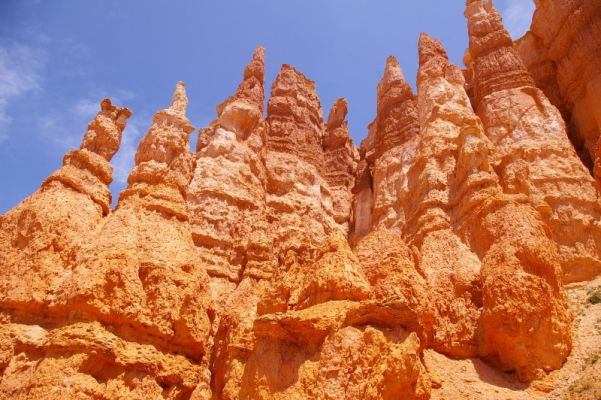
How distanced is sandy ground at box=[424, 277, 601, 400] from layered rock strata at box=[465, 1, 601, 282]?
20.1ft

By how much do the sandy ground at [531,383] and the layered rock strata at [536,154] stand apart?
6.12 metres

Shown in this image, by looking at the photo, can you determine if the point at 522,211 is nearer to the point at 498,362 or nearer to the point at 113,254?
the point at 498,362

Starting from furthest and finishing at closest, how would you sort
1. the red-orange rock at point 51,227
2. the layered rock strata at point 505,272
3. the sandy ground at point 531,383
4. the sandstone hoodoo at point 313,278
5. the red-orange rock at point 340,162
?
the red-orange rock at point 340,162 < the layered rock strata at point 505,272 < the red-orange rock at point 51,227 < the sandy ground at point 531,383 < the sandstone hoodoo at point 313,278

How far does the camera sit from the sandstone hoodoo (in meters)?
10.6

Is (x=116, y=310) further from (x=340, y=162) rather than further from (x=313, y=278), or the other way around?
(x=340, y=162)

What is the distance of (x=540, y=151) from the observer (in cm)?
2392

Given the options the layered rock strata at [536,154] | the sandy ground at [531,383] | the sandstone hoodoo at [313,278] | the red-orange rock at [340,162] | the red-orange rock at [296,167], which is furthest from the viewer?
the red-orange rock at [340,162]

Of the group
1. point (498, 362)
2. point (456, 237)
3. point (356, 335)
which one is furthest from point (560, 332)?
point (356, 335)

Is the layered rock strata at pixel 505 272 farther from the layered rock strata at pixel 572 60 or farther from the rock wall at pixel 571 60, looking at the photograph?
the layered rock strata at pixel 572 60

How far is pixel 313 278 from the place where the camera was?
12273 mm

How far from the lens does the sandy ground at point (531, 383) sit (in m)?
12.1

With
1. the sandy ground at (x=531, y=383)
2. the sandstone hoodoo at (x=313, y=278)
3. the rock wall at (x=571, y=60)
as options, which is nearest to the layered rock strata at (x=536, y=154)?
the sandstone hoodoo at (x=313, y=278)

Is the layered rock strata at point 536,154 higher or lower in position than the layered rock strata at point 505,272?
higher

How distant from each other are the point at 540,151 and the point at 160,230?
17.9 meters
